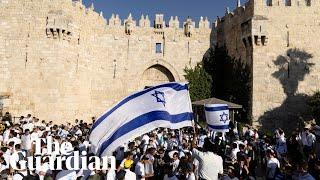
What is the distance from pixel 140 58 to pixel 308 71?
11032mm

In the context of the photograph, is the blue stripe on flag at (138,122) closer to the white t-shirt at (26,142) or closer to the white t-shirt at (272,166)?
the white t-shirt at (272,166)

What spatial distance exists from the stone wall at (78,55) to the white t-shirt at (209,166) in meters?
16.2

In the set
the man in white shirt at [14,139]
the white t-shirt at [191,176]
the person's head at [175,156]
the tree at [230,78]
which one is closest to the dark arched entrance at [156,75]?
the tree at [230,78]

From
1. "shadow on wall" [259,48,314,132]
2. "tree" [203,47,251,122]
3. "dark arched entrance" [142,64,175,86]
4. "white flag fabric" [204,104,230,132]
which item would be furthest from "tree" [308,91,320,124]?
"white flag fabric" [204,104,230,132]

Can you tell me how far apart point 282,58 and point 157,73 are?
8.94 m

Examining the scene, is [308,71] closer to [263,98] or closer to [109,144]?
[263,98]

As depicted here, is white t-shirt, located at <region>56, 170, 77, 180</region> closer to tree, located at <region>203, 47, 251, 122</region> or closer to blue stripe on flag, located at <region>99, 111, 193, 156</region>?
blue stripe on flag, located at <region>99, 111, 193, 156</region>

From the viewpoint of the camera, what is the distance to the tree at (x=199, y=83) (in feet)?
91.9

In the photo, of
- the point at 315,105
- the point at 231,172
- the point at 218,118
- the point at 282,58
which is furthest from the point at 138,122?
the point at 282,58

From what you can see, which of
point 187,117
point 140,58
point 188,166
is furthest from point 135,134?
point 140,58

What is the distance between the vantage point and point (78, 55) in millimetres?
25953

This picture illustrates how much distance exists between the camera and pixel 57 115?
24094 mm

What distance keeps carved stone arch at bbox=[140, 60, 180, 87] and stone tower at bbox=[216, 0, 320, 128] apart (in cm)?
620

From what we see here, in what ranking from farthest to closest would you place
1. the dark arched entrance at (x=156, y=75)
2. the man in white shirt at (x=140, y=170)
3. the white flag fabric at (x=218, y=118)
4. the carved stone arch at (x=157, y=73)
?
the dark arched entrance at (x=156, y=75)
the carved stone arch at (x=157, y=73)
the white flag fabric at (x=218, y=118)
the man in white shirt at (x=140, y=170)
